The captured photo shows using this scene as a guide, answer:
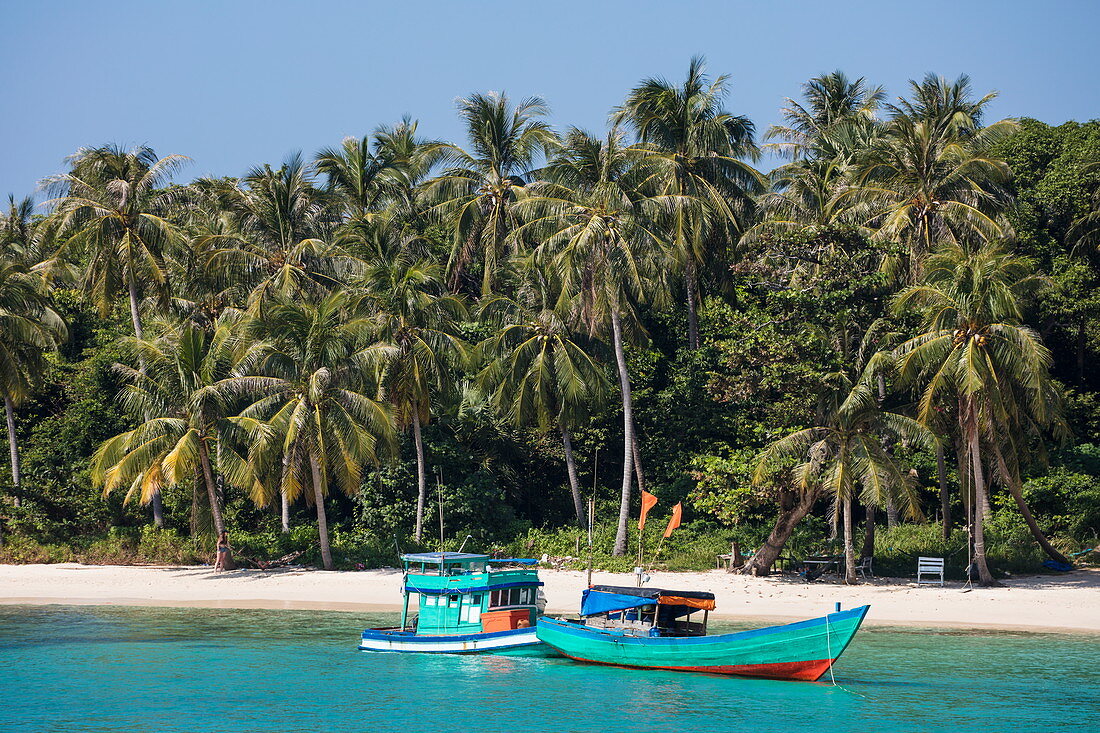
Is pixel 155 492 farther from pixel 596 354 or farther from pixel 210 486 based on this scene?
pixel 596 354

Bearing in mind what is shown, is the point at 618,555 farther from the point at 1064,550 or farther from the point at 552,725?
the point at 552,725

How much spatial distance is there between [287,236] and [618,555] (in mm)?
19283

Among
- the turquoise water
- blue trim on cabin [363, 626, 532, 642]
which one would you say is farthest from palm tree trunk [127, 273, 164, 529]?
blue trim on cabin [363, 626, 532, 642]

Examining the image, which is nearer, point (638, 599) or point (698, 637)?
point (698, 637)

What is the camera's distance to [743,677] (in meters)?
21.3

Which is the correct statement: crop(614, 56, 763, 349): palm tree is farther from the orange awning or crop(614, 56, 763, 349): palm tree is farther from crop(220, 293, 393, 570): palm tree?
the orange awning

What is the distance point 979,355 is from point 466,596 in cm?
1572

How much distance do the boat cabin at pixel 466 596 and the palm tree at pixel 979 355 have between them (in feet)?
43.2

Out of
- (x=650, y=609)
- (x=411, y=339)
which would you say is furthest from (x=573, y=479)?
(x=650, y=609)

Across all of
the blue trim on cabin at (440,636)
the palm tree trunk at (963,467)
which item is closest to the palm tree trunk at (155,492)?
the blue trim on cabin at (440,636)

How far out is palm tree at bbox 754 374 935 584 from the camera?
2905cm

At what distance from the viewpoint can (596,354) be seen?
39.0 m

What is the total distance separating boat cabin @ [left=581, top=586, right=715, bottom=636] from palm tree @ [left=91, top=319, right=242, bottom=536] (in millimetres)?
15908

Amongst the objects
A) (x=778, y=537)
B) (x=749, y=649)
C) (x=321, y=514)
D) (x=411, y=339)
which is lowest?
(x=749, y=649)
